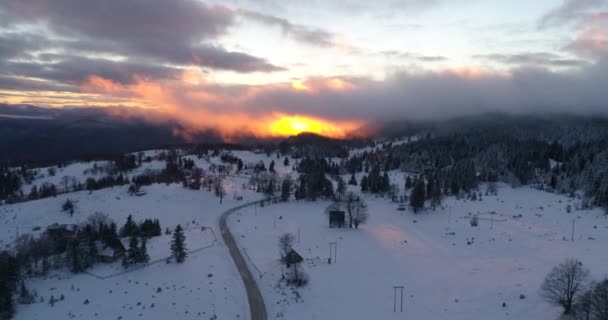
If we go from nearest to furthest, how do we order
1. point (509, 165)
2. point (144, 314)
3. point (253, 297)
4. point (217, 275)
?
point (144, 314), point (253, 297), point (217, 275), point (509, 165)

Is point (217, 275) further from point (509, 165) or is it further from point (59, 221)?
point (509, 165)

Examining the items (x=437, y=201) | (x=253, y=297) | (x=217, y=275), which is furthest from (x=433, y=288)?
(x=437, y=201)

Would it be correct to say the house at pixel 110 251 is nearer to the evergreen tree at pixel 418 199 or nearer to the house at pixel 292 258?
the house at pixel 292 258

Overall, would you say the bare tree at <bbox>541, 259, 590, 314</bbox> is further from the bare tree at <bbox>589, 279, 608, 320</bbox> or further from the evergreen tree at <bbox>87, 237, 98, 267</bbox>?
the evergreen tree at <bbox>87, 237, 98, 267</bbox>

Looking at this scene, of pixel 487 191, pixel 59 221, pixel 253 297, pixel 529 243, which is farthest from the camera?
pixel 487 191

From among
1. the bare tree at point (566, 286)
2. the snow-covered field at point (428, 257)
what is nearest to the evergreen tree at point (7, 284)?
the snow-covered field at point (428, 257)

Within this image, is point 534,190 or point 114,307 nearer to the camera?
point 114,307
